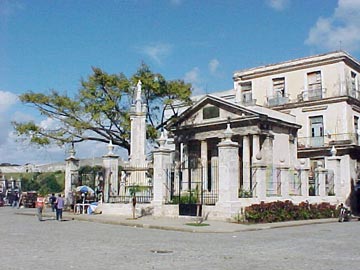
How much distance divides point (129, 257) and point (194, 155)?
25.9 meters

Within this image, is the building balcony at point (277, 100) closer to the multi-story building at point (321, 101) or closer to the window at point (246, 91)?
the multi-story building at point (321, 101)

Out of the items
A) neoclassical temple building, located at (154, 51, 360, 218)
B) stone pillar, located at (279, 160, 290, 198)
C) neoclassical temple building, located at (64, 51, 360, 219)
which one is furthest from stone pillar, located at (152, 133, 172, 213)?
stone pillar, located at (279, 160, 290, 198)

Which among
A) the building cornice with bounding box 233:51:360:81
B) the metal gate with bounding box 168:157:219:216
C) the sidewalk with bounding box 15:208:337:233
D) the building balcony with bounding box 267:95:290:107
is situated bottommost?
the sidewalk with bounding box 15:208:337:233

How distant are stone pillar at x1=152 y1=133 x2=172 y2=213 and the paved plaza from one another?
6.42m

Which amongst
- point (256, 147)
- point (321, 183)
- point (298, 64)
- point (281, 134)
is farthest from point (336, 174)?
point (298, 64)

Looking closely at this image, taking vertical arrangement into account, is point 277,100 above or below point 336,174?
above

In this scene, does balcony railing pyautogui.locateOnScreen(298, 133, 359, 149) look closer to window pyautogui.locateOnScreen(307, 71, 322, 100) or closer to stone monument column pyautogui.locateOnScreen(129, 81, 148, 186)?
window pyautogui.locateOnScreen(307, 71, 322, 100)

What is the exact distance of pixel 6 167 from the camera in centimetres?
7106

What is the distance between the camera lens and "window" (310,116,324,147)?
38.7 m

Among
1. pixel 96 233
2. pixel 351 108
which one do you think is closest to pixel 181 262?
pixel 96 233

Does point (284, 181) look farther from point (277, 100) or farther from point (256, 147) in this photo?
point (277, 100)

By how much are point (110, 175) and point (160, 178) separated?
416 centimetres

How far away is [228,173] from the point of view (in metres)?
21.4

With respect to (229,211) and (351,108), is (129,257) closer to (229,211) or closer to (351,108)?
(229,211)
